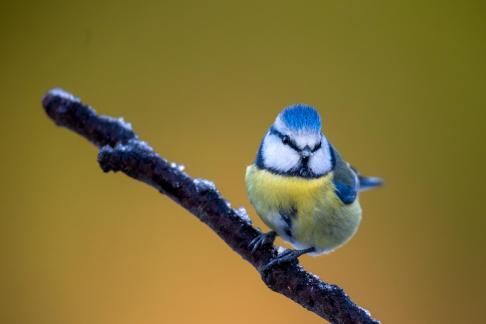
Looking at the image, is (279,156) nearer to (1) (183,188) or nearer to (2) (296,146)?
(2) (296,146)

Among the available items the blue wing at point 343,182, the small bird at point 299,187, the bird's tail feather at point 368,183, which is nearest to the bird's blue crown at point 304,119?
the small bird at point 299,187

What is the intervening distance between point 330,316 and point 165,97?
0.92 meters

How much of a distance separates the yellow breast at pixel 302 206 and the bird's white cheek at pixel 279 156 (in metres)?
0.02

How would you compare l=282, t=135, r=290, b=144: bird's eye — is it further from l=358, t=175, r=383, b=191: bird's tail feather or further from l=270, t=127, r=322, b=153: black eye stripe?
l=358, t=175, r=383, b=191: bird's tail feather

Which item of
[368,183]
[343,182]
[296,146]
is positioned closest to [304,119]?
[296,146]

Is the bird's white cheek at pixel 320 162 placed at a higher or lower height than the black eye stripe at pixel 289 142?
higher

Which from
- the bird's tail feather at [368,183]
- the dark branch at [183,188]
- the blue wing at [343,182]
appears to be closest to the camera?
the dark branch at [183,188]

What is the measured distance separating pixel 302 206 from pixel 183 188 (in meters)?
0.21

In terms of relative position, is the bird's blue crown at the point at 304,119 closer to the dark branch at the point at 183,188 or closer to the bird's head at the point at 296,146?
the bird's head at the point at 296,146

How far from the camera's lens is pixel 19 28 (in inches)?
56.4

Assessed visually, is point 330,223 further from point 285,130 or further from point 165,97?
point 165,97

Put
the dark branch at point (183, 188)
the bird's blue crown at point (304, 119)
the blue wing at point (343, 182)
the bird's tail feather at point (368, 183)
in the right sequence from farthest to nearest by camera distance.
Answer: the bird's tail feather at point (368, 183) < the blue wing at point (343, 182) < the bird's blue crown at point (304, 119) < the dark branch at point (183, 188)

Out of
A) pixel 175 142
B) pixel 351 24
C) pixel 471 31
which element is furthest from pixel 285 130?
pixel 471 31

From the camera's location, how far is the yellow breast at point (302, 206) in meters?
0.88
